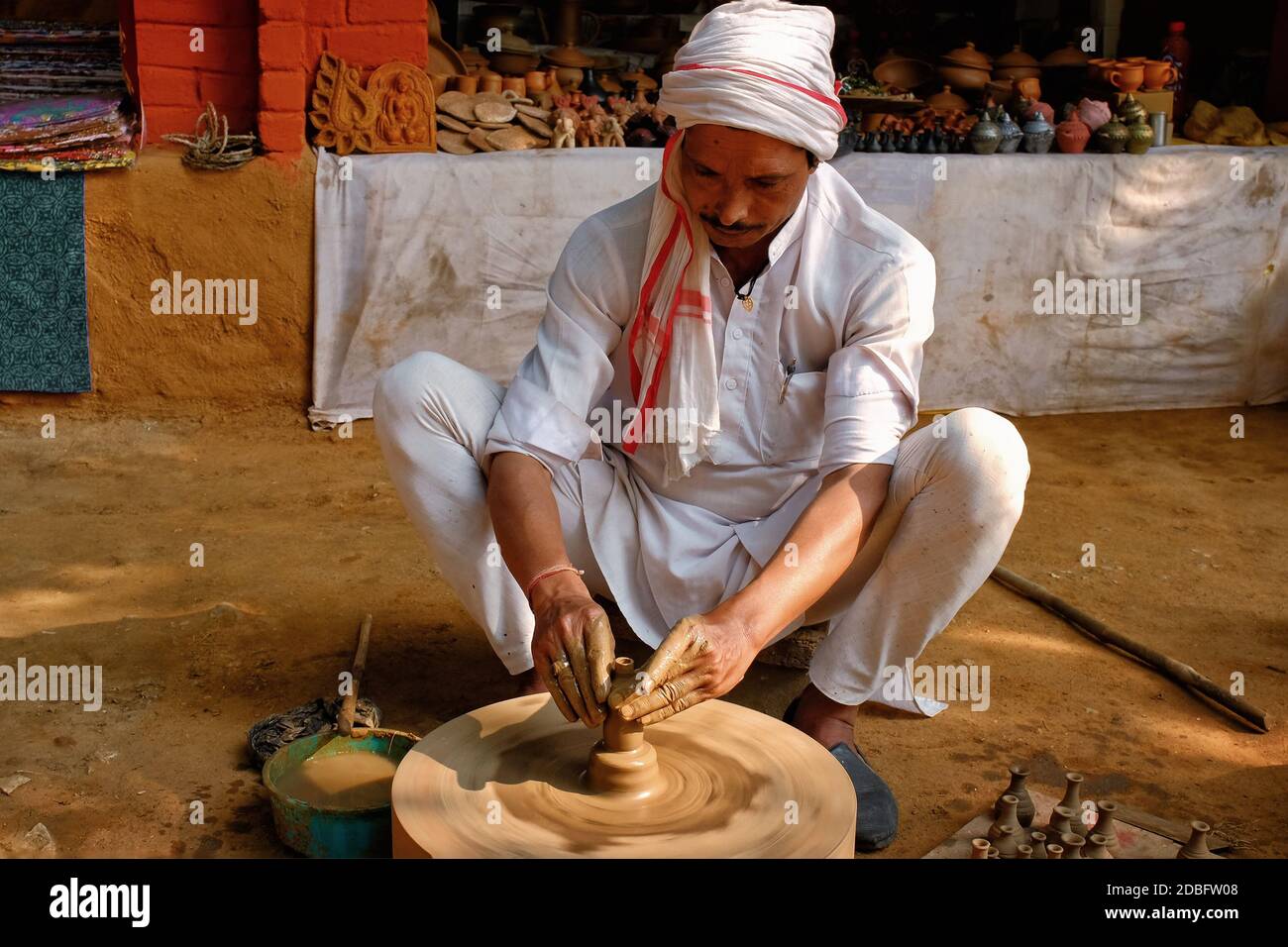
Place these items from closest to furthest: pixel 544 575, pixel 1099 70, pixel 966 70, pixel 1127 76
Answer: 1. pixel 544 575
2. pixel 1127 76
3. pixel 1099 70
4. pixel 966 70

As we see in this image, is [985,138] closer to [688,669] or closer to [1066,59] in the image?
[1066,59]

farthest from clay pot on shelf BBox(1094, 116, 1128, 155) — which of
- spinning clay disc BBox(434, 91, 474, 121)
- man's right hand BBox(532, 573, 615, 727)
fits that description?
man's right hand BBox(532, 573, 615, 727)

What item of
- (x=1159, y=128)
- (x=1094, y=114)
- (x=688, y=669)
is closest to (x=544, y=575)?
(x=688, y=669)

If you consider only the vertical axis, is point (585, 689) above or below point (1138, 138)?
below

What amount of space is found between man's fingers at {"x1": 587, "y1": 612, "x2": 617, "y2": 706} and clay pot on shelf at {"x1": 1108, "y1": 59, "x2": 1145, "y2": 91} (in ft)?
15.7

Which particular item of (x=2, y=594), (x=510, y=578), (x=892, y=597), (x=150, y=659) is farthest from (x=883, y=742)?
(x=2, y=594)

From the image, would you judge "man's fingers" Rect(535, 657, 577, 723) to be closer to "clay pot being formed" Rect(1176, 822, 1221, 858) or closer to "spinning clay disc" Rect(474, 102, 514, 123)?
"clay pot being formed" Rect(1176, 822, 1221, 858)

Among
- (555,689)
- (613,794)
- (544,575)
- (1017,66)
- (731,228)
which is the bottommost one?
(613,794)

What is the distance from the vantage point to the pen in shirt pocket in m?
2.75

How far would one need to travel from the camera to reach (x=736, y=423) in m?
2.78

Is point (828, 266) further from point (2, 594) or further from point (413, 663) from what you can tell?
point (2, 594)

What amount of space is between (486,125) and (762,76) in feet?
9.98

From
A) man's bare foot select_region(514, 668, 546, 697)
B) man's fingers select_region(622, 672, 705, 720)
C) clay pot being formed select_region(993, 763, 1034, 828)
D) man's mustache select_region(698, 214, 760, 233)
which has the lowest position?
clay pot being formed select_region(993, 763, 1034, 828)

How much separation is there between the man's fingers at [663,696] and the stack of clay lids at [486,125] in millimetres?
3489
